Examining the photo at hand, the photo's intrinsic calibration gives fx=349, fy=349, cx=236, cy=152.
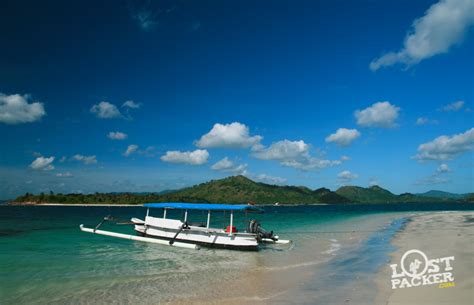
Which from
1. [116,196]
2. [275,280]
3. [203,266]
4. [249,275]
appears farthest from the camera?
[116,196]

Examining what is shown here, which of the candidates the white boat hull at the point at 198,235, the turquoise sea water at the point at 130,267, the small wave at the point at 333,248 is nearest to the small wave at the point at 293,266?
the turquoise sea water at the point at 130,267

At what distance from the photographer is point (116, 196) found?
→ 19212 cm

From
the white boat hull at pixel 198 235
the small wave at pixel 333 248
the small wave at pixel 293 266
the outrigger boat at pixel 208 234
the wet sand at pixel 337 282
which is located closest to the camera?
the wet sand at pixel 337 282

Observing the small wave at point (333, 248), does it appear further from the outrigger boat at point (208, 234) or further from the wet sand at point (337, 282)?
the outrigger boat at point (208, 234)

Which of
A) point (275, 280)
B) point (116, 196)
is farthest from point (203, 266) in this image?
point (116, 196)

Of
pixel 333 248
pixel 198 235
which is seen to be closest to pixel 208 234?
pixel 198 235

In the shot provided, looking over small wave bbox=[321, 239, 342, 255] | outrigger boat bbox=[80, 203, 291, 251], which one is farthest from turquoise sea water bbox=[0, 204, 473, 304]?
outrigger boat bbox=[80, 203, 291, 251]

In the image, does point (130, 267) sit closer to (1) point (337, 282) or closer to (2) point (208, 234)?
(2) point (208, 234)

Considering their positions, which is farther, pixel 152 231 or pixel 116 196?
pixel 116 196

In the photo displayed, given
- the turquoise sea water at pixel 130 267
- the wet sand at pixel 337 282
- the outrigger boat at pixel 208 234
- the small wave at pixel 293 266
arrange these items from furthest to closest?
1. the outrigger boat at pixel 208 234
2. the small wave at pixel 293 266
3. the turquoise sea water at pixel 130 267
4. the wet sand at pixel 337 282

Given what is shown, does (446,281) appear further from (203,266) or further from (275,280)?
(203,266)

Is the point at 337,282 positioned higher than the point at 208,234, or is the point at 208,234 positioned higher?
the point at 208,234

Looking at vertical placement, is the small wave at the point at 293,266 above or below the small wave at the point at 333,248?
below

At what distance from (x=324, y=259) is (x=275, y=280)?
688 cm
